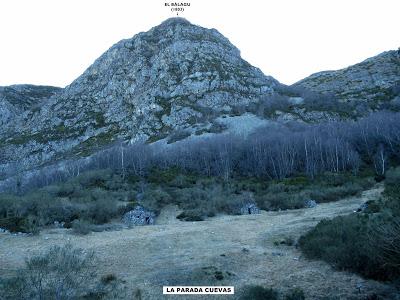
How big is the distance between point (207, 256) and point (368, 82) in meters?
125

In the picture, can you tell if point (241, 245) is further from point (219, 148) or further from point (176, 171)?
point (219, 148)

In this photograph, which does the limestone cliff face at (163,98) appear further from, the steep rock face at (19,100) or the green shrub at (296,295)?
the green shrub at (296,295)

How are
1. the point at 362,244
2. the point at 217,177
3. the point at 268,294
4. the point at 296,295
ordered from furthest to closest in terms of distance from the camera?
the point at 217,177
the point at 362,244
the point at 268,294
the point at 296,295

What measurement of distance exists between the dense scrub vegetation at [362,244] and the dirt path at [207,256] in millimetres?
511

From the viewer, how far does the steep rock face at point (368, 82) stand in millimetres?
108244

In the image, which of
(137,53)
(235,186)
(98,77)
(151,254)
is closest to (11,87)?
(98,77)

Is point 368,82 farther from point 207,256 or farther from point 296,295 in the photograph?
point 296,295

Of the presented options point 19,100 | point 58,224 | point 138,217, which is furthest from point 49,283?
point 19,100

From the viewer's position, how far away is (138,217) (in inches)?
1325

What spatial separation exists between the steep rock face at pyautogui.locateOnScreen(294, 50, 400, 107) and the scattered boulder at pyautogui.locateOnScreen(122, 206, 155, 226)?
83609 millimetres

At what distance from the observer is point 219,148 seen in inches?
2527

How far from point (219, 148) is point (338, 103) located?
176 feet

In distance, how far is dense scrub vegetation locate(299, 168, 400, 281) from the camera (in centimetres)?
1244

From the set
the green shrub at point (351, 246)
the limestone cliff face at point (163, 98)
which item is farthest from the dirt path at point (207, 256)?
the limestone cliff face at point (163, 98)
